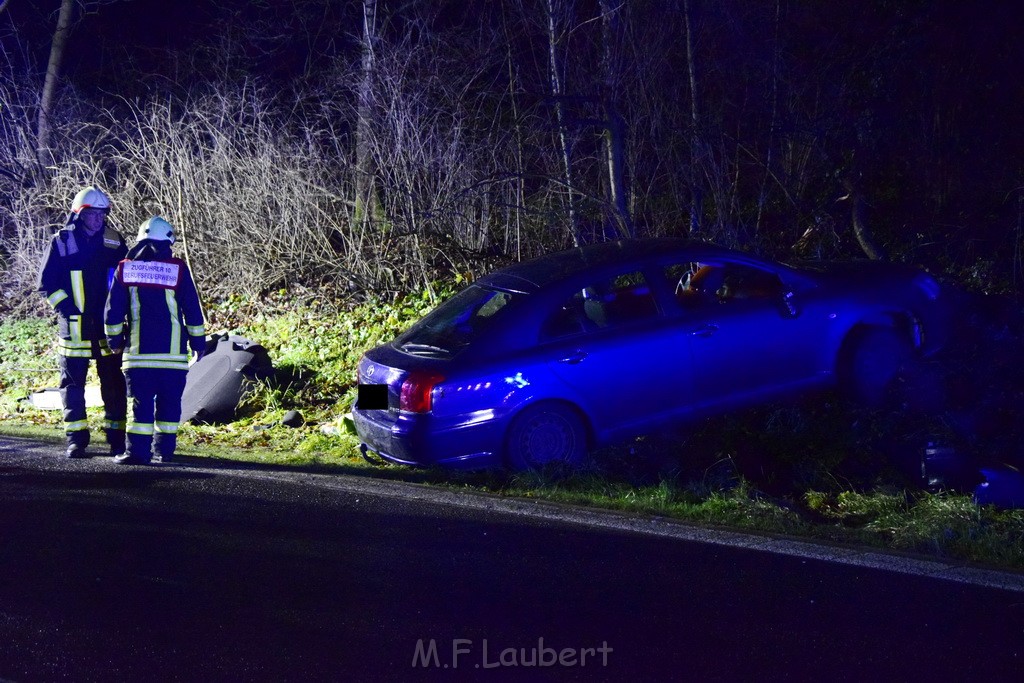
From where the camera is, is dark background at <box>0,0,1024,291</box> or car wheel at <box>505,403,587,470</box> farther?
dark background at <box>0,0,1024,291</box>

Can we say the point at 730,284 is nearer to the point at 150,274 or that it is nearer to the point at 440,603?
the point at 440,603

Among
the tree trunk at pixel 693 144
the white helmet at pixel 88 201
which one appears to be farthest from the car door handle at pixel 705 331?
the white helmet at pixel 88 201

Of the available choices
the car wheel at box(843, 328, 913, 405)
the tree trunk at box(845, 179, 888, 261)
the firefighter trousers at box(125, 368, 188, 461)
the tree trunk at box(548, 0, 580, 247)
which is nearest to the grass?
the car wheel at box(843, 328, 913, 405)

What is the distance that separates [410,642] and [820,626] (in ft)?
5.98

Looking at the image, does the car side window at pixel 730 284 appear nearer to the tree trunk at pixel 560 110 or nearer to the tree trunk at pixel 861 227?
the tree trunk at pixel 861 227

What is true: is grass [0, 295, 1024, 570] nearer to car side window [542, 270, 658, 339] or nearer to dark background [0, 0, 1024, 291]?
car side window [542, 270, 658, 339]

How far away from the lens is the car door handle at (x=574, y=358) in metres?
7.41

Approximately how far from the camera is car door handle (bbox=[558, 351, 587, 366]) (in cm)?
741

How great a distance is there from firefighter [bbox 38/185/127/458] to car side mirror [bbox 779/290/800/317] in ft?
16.7

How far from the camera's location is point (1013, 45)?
1061cm

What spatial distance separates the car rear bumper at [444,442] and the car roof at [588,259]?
3.75 feet

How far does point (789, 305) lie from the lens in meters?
8.02

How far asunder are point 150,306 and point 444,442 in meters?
2.48

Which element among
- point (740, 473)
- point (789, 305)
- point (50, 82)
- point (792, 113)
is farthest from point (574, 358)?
point (50, 82)
